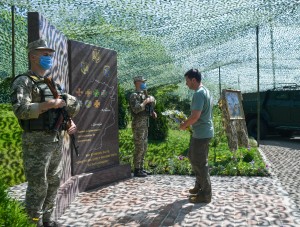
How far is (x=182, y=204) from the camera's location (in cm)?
497

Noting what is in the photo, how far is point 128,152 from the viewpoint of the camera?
30.8ft

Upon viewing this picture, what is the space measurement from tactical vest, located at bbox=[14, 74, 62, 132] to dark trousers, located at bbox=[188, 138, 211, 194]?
208 centimetres

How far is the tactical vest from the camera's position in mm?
3426

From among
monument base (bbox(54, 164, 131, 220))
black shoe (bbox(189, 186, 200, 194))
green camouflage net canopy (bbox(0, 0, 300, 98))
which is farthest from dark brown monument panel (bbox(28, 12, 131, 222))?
black shoe (bbox(189, 186, 200, 194))

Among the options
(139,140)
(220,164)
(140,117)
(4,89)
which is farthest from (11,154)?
(4,89)

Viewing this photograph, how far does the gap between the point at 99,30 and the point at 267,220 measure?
512 centimetres

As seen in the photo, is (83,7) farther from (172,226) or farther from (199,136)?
(172,226)

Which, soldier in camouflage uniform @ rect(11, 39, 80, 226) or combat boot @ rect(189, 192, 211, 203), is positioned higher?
soldier in camouflage uniform @ rect(11, 39, 80, 226)

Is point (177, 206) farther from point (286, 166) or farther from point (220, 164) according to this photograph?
point (286, 166)

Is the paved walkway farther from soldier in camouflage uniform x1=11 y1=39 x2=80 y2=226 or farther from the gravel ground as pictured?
soldier in camouflage uniform x1=11 y1=39 x2=80 y2=226

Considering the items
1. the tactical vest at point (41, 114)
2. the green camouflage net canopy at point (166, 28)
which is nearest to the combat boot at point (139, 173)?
the green camouflage net canopy at point (166, 28)

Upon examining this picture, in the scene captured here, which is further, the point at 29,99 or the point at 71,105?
the point at 71,105

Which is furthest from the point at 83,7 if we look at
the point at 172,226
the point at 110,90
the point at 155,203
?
the point at 172,226

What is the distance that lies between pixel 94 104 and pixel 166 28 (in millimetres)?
2690
